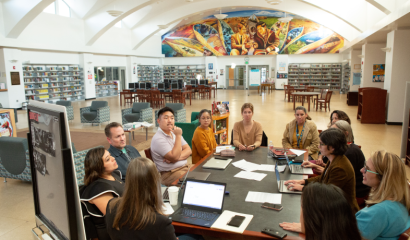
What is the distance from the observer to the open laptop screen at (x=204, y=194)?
2.20 metres

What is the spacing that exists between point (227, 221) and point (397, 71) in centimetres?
880

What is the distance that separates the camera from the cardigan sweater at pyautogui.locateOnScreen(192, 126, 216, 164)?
4062mm

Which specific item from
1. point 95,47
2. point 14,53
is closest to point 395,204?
point 14,53

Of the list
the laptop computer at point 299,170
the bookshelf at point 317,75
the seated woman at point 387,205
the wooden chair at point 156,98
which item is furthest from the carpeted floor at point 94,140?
the bookshelf at point 317,75

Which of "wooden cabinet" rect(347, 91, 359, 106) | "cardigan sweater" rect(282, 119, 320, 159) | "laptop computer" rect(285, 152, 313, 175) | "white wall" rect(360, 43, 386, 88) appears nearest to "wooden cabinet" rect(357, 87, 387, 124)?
"white wall" rect(360, 43, 386, 88)

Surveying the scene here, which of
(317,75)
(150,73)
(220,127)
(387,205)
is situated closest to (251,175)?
(387,205)

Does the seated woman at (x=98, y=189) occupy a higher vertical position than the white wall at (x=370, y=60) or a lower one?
lower

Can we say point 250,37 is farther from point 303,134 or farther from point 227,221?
point 227,221

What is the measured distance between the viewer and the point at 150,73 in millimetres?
24328

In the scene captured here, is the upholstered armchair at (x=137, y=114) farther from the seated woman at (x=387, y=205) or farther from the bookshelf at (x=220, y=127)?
the seated woman at (x=387, y=205)

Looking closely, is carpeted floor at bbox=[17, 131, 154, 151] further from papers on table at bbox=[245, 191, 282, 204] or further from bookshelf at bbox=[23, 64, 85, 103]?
bookshelf at bbox=[23, 64, 85, 103]

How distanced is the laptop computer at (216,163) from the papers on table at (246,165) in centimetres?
11

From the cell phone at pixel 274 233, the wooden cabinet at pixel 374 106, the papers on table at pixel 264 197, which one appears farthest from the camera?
the wooden cabinet at pixel 374 106

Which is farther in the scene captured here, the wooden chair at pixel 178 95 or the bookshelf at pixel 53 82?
the wooden chair at pixel 178 95
